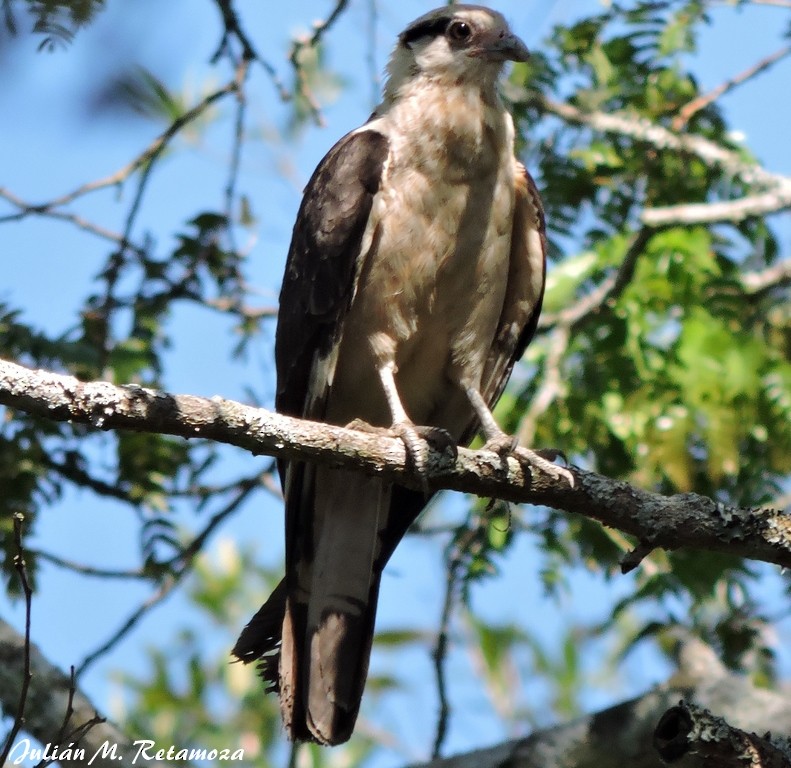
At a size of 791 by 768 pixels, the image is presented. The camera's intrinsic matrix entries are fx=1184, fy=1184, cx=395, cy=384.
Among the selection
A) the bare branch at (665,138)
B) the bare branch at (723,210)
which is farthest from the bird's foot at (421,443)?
the bare branch at (665,138)

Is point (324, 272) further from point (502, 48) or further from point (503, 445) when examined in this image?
point (502, 48)

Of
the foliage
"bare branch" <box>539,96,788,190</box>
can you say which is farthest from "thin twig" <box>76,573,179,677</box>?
"bare branch" <box>539,96,788,190</box>

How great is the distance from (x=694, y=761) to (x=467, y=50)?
2989mm

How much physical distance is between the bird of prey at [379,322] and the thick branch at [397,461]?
0.56m

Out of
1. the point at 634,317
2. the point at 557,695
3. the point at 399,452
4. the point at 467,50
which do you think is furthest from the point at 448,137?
the point at 557,695

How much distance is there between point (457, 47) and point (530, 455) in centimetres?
198

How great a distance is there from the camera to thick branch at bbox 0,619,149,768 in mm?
4074

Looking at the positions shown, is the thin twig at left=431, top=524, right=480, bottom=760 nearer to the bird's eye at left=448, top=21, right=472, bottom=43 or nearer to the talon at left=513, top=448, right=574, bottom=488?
the talon at left=513, top=448, right=574, bottom=488

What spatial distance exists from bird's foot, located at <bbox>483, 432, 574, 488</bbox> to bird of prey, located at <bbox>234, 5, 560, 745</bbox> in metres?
0.28

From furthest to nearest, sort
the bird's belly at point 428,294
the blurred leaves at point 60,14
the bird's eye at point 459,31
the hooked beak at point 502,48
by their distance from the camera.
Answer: the bird's eye at point 459,31 → the hooked beak at point 502,48 → the bird's belly at point 428,294 → the blurred leaves at point 60,14

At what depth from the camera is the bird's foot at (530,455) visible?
3.72m

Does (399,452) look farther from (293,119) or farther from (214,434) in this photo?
(293,119)

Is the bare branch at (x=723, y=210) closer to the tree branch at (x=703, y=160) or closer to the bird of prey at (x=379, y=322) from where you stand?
the tree branch at (x=703, y=160)

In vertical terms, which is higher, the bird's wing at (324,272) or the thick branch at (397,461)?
the bird's wing at (324,272)
